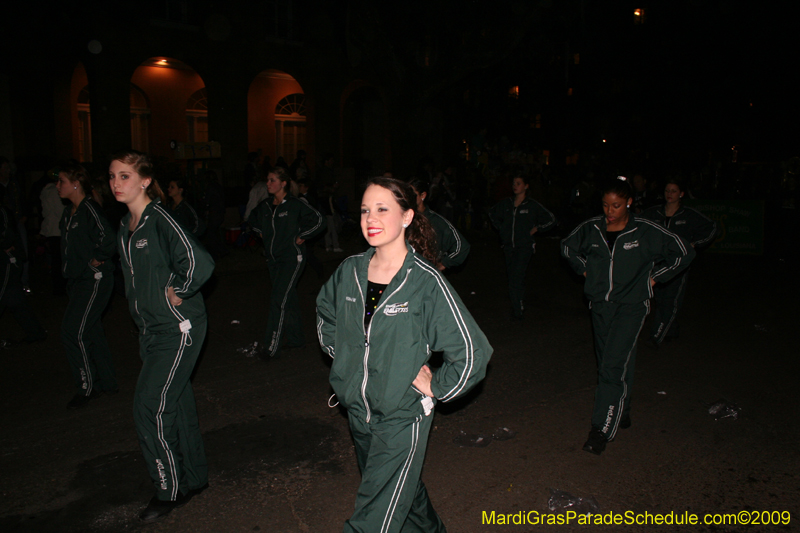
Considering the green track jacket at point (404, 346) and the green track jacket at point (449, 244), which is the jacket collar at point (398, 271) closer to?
the green track jacket at point (404, 346)

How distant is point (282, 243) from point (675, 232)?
5.18 metres

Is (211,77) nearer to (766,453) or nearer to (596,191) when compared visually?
(596,191)

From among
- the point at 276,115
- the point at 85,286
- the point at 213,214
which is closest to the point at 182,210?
the point at 85,286

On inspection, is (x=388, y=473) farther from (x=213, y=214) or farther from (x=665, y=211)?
(x=213, y=214)

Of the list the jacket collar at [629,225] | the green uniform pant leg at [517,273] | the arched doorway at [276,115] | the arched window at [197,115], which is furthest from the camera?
the arched doorway at [276,115]

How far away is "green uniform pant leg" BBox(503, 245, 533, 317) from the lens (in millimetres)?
8891

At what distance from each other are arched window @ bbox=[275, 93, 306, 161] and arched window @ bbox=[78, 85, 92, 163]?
7052mm

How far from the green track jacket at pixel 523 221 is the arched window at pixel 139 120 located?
1716 cm

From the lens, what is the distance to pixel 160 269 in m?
3.92

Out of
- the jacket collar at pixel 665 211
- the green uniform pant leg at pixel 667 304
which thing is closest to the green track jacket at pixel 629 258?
the green uniform pant leg at pixel 667 304

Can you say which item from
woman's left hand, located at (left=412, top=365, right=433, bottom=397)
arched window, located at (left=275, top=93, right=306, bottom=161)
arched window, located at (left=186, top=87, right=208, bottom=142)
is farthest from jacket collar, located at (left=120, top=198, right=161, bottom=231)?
arched window, located at (left=275, top=93, right=306, bottom=161)

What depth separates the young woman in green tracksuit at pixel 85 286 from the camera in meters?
5.61

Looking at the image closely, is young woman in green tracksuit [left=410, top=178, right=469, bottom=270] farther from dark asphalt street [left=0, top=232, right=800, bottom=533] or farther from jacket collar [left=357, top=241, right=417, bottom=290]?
jacket collar [left=357, top=241, right=417, bottom=290]

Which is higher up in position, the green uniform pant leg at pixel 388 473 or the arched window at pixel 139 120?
the arched window at pixel 139 120
